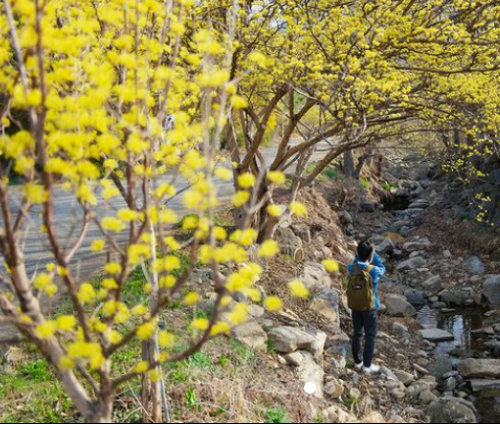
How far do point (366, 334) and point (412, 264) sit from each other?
7.20 m

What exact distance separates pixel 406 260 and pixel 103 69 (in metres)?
11.7

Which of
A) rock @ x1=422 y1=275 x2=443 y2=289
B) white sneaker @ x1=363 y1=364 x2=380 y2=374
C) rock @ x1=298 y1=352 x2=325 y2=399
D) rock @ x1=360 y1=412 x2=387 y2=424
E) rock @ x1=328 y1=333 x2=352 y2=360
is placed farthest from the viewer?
rock @ x1=422 y1=275 x2=443 y2=289

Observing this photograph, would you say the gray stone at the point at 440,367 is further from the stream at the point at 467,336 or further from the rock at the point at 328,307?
the rock at the point at 328,307

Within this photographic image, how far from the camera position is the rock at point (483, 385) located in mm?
6969

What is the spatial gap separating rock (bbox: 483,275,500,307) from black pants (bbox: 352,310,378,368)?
501 cm

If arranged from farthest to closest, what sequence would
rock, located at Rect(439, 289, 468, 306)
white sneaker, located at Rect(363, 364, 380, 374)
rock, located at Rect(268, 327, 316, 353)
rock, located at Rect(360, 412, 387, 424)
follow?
rock, located at Rect(439, 289, 468, 306)
white sneaker, located at Rect(363, 364, 380, 374)
rock, located at Rect(268, 327, 316, 353)
rock, located at Rect(360, 412, 387, 424)

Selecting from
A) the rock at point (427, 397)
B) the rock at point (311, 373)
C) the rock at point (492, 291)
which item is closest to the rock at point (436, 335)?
the rock at point (492, 291)

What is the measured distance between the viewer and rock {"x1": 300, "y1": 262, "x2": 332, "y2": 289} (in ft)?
28.2

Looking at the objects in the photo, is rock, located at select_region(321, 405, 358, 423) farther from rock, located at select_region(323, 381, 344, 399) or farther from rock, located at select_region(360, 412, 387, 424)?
rock, located at select_region(323, 381, 344, 399)

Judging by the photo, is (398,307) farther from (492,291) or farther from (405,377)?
(405,377)

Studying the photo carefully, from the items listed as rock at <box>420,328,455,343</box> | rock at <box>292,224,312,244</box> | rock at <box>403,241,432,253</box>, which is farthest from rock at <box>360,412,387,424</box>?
rock at <box>403,241,432,253</box>

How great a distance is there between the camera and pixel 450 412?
5.94 metres

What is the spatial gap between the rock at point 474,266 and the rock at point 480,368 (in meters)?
5.12

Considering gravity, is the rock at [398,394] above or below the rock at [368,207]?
above
